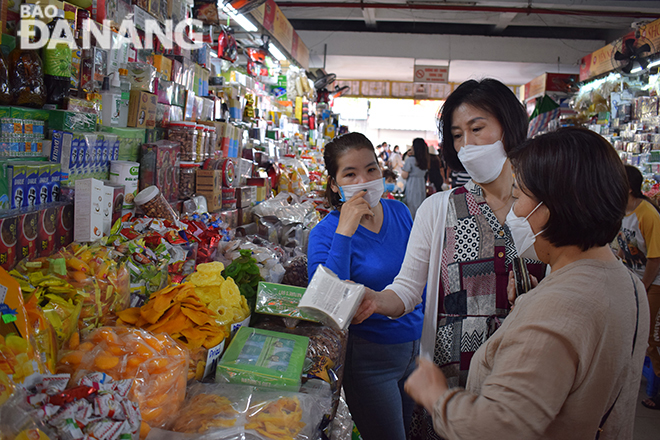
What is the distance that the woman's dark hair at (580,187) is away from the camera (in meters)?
0.89

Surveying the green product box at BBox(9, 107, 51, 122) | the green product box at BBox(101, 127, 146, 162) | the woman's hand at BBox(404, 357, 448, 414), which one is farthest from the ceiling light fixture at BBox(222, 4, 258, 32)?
the woman's hand at BBox(404, 357, 448, 414)

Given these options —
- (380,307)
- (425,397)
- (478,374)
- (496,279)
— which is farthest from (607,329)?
(380,307)

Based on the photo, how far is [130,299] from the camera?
1659 mm

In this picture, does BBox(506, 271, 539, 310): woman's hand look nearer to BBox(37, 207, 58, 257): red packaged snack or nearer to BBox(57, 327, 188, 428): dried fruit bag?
BBox(57, 327, 188, 428): dried fruit bag

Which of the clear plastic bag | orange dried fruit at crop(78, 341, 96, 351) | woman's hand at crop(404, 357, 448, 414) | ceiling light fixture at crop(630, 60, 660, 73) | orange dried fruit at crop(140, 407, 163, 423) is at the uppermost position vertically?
ceiling light fixture at crop(630, 60, 660, 73)

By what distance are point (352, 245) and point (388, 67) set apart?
13055 millimetres

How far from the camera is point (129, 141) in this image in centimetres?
237

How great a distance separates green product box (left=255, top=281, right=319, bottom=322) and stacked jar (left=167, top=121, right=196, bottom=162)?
57.8 inches

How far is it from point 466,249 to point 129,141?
5.91 feet

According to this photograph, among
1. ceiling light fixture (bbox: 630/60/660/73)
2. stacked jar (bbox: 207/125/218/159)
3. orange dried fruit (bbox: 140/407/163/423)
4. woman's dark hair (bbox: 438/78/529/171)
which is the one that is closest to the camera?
orange dried fruit (bbox: 140/407/163/423)

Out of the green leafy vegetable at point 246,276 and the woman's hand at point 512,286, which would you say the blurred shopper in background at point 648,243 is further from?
the green leafy vegetable at point 246,276

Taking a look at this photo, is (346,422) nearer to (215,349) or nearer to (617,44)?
(215,349)

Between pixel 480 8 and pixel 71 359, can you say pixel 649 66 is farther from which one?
pixel 71 359

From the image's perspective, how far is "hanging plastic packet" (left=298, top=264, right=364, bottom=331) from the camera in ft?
3.94
